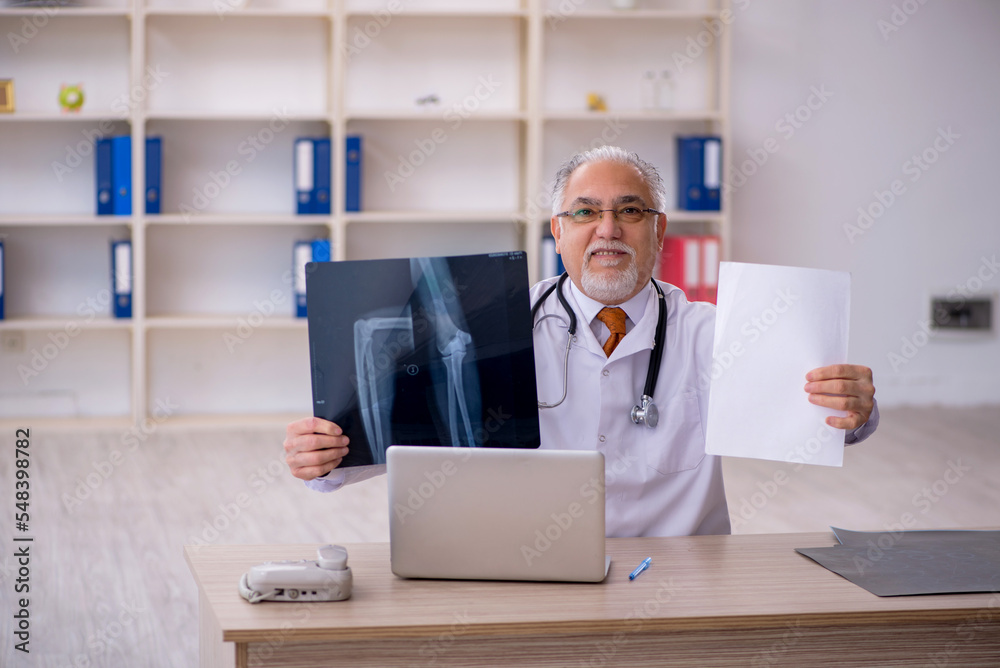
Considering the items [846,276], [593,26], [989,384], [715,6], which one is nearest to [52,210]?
[593,26]

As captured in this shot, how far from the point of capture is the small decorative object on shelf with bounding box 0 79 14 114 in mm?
4324

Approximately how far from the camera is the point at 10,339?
4535 mm

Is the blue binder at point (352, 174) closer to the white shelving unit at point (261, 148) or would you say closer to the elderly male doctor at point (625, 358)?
the white shelving unit at point (261, 148)

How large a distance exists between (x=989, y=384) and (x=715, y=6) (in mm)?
2438

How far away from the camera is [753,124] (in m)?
4.93

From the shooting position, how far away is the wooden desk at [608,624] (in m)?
1.15

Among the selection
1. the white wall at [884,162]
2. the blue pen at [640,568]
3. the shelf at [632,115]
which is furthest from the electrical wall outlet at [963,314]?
the blue pen at [640,568]

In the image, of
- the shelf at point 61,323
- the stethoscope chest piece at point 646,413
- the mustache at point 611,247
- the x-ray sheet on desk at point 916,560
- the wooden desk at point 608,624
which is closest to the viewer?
the wooden desk at point 608,624

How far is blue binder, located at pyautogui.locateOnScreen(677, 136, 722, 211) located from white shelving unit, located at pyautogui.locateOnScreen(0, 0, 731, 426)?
0.26 ft

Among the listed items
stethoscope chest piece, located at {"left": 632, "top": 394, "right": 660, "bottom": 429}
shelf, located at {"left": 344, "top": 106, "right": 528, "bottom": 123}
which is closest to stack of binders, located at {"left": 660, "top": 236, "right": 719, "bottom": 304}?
shelf, located at {"left": 344, "top": 106, "right": 528, "bottom": 123}

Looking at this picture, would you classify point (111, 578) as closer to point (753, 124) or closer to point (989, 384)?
point (753, 124)

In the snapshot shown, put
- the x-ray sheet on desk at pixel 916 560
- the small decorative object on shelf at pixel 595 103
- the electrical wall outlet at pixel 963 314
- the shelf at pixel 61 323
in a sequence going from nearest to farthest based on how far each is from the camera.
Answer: the x-ray sheet on desk at pixel 916 560, the shelf at pixel 61 323, the small decorative object on shelf at pixel 595 103, the electrical wall outlet at pixel 963 314

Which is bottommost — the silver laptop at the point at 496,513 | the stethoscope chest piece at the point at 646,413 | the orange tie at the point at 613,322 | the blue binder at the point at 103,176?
the silver laptop at the point at 496,513

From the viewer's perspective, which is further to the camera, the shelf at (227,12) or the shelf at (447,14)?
the shelf at (447,14)
